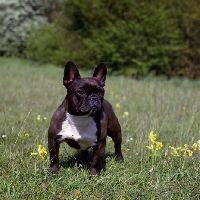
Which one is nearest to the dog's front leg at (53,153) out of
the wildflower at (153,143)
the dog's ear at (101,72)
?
the dog's ear at (101,72)

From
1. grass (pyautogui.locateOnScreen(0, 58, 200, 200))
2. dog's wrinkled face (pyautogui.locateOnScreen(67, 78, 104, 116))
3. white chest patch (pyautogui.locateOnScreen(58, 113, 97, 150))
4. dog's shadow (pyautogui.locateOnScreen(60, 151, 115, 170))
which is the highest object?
dog's wrinkled face (pyautogui.locateOnScreen(67, 78, 104, 116))

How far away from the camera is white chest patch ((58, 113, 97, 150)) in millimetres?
3842

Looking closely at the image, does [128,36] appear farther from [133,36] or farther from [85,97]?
[85,97]

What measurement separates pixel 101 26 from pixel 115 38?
0.89 m

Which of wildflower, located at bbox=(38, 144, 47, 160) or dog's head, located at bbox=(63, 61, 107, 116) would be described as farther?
wildflower, located at bbox=(38, 144, 47, 160)

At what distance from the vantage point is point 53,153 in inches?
154

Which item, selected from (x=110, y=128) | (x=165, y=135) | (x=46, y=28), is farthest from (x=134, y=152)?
(x=46, y=28)

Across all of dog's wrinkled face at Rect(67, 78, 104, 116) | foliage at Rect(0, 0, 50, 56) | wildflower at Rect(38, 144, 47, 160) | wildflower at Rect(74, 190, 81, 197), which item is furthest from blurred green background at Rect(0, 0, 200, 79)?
wildflower at Rect(74, 190, 81, 197)

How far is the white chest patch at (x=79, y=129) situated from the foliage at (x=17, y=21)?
17809mm

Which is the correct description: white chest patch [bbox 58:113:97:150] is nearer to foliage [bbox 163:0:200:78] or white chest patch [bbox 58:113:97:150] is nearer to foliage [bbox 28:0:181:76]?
foliage [bbox 28:0:181:76]

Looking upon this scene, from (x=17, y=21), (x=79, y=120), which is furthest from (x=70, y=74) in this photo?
(x=17, y=21)

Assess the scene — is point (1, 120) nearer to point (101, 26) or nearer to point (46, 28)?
point (101, 26)

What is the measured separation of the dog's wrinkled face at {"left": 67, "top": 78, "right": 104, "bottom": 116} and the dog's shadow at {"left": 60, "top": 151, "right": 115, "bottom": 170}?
674 millimetres

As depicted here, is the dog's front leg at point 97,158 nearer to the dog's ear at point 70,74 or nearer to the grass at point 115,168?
the grass at point 115,168
